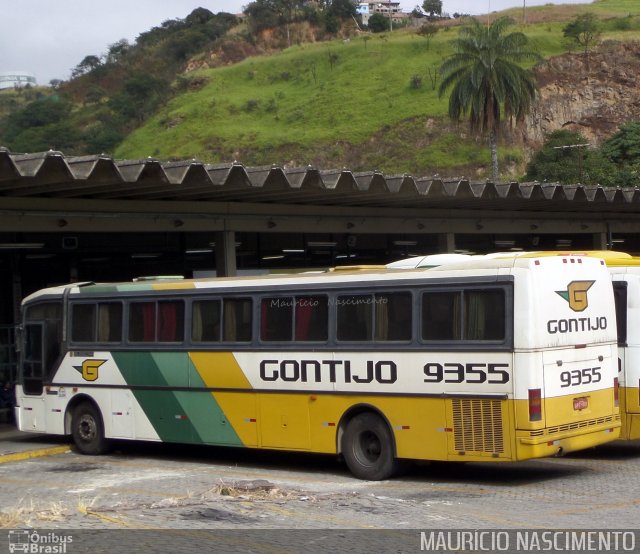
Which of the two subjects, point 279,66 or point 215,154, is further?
point 279,66

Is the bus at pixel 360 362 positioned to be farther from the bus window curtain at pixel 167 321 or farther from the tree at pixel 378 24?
the tree at pixel 378 24

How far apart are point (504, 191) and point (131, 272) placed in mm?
9197

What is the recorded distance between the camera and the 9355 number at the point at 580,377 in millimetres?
12766

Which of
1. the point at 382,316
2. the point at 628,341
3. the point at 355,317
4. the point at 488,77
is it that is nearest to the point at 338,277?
the point at 355,317

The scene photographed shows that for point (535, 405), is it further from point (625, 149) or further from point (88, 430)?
point (625, 149)

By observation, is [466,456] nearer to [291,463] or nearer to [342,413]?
[342,413]

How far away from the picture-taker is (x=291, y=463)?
15.9 metres

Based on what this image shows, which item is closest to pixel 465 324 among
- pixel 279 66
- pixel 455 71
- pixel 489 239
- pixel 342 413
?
pixel 342 413

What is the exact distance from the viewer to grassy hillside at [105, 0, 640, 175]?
311 feet

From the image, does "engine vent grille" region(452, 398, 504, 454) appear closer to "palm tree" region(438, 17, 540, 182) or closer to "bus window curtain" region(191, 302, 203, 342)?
"bus window curtain" region(191, 302, 203, 342)

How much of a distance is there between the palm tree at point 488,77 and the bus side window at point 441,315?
46136 millimetres

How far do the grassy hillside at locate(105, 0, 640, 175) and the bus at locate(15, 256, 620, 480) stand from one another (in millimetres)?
73328

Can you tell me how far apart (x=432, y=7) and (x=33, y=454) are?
16559cm

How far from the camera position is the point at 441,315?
13.2 metres
